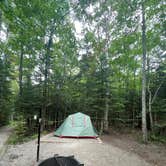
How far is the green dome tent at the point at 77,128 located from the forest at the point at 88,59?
7.99 feet

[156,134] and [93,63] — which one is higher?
[93,63]

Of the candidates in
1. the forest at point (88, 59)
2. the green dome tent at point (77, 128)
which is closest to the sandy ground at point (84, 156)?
the green dome tent at point (77, 128)

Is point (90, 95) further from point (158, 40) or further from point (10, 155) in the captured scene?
point (10, 155)

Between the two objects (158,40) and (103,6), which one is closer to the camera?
(158,40)

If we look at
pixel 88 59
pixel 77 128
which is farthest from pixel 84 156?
pixel 88 59

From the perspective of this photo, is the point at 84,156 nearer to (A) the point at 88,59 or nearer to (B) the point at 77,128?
(B) the point at 77,128

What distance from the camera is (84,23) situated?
39.1ft

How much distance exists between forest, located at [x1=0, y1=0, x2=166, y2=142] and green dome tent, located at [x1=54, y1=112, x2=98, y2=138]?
95.9 inches

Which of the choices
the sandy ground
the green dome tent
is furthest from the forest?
the sandy ground

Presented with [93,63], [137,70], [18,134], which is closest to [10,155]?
[18,134]

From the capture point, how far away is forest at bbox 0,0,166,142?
897cm

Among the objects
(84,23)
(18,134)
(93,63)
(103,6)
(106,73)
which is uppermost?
(103,6)

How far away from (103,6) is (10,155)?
11.0 metres

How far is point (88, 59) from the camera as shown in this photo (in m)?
12.9
